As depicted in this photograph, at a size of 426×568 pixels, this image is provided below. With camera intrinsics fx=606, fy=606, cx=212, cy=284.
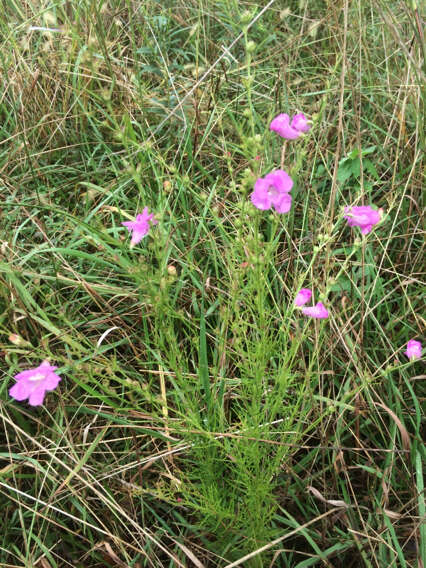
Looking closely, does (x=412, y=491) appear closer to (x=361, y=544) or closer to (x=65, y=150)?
(x=361, y=544)

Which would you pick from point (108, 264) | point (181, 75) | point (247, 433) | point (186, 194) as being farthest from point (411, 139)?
point (247, 433)

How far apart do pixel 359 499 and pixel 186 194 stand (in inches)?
43.4

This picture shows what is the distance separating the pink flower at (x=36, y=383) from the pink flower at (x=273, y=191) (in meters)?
0.50

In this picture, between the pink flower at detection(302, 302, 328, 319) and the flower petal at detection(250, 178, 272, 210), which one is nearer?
the flower petal at detection(250, 178, 272, 210)

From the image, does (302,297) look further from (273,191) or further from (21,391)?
(21,391)

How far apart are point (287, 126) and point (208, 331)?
2.35 ft

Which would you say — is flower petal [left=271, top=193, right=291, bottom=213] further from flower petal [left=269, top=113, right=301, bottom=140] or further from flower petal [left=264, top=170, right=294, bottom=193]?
flower petal [left=269, top=113, right=301, bottom=140]

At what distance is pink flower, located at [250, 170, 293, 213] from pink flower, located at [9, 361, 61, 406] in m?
0.50

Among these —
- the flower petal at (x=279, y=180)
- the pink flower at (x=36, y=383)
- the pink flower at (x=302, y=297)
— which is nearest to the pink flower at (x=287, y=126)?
the flower petal at (x=279, y=180)

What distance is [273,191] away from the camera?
1148 millimetres

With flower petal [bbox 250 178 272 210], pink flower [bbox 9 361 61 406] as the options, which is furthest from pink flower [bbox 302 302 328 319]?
pink flower [bbox 9 361 61 406]

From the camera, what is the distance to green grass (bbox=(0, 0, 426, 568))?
1.39 meters

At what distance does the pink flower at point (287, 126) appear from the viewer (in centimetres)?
129

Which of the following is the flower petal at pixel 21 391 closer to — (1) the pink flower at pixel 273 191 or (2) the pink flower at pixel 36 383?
(2) the pink flower at pixel 36 383
